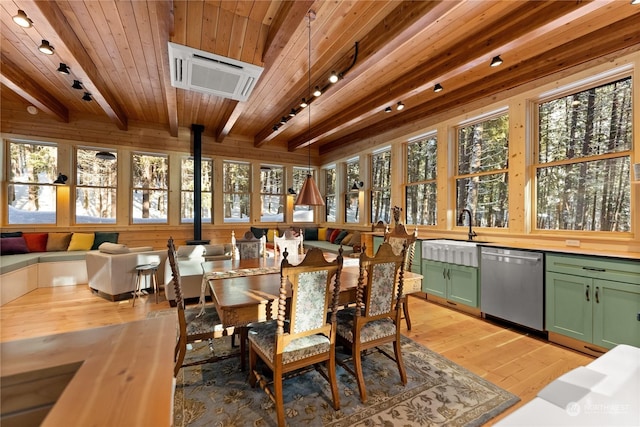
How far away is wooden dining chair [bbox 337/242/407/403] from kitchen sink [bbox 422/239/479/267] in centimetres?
190

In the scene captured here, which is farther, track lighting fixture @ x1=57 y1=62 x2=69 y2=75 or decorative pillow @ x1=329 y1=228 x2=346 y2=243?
decorative pillow @ x1=329 y1=228 x2=346 y2=243

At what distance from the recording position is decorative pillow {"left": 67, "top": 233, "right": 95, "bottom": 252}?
513cm

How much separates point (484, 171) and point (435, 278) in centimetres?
177

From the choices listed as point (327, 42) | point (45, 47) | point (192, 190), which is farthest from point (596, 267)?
point (192, 190)

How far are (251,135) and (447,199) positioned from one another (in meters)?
5.03

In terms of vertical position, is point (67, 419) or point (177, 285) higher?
point (67, 419)

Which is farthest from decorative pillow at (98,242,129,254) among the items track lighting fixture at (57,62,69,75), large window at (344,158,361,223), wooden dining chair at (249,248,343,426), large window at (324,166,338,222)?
large window at (324,166,338,222)

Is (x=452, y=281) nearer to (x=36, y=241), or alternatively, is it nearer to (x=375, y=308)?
(x=375, y=308)

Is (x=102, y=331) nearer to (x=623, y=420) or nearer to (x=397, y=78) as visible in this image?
(x=623, y=420)

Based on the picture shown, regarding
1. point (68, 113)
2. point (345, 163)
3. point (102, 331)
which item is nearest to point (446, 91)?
point (345, 163)

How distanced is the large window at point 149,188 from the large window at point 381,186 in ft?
15.9

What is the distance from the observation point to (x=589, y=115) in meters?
3.08

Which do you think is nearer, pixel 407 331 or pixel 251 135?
pixel 407 331

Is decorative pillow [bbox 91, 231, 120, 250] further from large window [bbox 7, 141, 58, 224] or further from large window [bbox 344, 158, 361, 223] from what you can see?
large window [bbox 344, 158, 361, 223]
